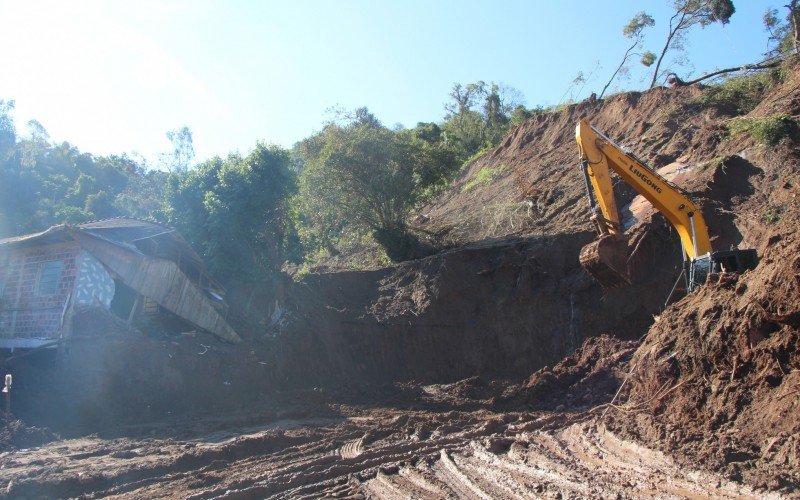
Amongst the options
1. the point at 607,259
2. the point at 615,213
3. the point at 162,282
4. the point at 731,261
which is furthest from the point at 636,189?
the point at 162,282

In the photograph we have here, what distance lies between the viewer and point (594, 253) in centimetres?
1191

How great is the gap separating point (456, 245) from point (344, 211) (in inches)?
153

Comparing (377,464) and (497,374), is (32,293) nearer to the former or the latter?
(377,464)

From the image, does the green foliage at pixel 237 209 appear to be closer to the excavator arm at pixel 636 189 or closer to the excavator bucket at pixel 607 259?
the excavator arm at pixel 636 189

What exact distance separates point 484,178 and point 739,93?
32.0ft

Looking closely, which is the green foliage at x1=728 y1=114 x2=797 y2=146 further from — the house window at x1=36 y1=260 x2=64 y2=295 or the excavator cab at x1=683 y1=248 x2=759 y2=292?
the house window at x1=36 y1=260 x2=64 y2=295

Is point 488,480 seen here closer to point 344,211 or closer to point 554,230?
point 554,230

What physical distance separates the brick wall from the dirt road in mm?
5094

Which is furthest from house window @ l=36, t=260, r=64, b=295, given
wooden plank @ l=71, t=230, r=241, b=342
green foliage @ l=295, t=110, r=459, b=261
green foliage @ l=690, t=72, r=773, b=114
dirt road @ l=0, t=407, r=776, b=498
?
green foliage @ l=690, t=72, r=773, b=114

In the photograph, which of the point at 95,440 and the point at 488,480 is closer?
the point at 488,480

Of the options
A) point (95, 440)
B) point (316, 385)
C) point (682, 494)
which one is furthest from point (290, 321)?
point (682, 494)

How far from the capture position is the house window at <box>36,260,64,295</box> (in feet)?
51.0

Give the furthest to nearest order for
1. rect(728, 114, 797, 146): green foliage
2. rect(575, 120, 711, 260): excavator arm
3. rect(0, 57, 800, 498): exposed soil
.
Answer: rect(728, 114, 797, 146): green foliage
rect(575, 120, 711, 260): excavator arm
rect(0, 57, 800, 498): exposed soil

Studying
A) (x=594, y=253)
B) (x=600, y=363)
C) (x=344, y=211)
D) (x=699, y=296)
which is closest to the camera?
(x=699, y=296)
